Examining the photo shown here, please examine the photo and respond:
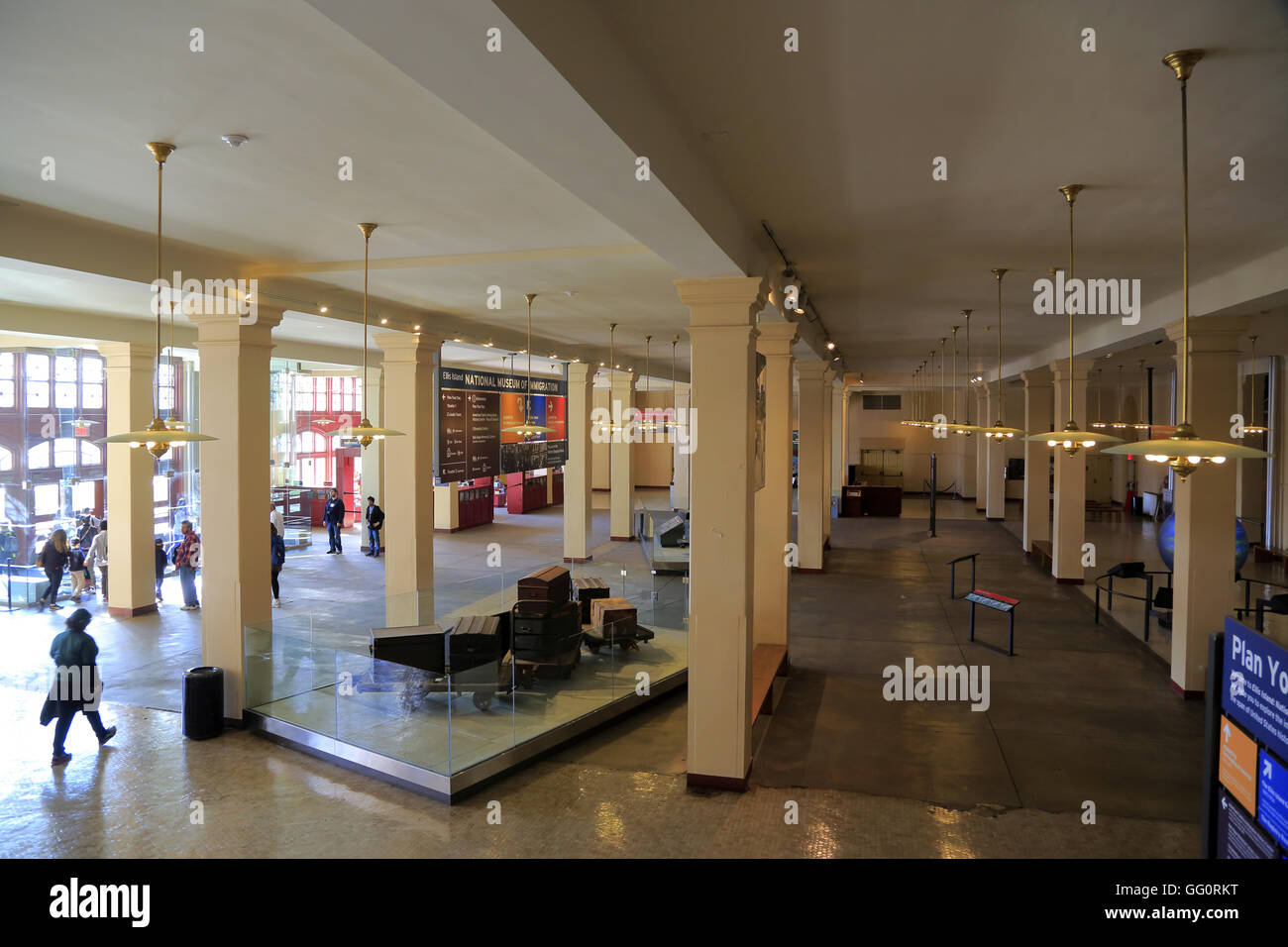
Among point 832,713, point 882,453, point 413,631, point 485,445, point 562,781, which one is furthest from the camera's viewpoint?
point 882,453

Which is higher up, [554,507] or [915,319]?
[915,319]

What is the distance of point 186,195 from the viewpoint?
18.2 feet

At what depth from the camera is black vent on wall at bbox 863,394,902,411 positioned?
1281 inches

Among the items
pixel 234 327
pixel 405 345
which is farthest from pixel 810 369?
pixel 234 327

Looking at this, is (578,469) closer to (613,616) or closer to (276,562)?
(276,562)

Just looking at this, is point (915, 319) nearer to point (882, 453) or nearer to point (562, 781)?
point (562, 781)

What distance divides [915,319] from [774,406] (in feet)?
13.4

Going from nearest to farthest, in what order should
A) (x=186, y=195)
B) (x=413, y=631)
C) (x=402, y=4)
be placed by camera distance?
(x=402, y=4) < (x=186, y=195) < (x=413, y=631)

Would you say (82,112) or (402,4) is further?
(82,112)

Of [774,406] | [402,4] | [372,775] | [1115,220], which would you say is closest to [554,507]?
[774,406]

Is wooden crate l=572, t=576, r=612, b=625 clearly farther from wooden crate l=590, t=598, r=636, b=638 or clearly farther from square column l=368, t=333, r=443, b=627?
square column l=368, t=333, r=443, b=627

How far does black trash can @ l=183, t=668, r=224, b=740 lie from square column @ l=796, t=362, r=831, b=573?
9954 millimetres

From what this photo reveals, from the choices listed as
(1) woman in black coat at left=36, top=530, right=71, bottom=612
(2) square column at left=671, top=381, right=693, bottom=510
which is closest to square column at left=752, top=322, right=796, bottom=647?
(1) woman in black coat at left=36, top=530, right=71, bottom=612

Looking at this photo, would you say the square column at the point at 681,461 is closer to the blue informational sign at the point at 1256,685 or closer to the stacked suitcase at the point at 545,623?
the stacked suitcase at the point at 545,623
